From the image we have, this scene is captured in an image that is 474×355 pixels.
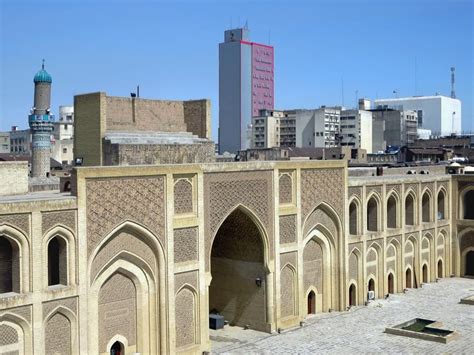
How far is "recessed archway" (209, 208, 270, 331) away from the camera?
79.7 ft

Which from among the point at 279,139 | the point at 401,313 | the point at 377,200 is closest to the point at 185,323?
the point at 401,313

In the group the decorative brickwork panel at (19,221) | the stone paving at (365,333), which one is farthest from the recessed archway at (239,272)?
the decorative brickwork panel at (19,221)

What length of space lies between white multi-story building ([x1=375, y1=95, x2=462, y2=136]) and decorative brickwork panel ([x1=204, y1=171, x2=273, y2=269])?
11104 cm

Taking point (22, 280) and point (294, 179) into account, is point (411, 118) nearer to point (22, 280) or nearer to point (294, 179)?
point (294, 179)

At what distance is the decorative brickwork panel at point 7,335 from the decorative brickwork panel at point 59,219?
256 centimetres

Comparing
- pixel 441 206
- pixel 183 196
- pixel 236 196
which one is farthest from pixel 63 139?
pixel 183 196

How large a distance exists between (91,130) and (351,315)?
1238 cm

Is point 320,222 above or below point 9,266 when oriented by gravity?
above

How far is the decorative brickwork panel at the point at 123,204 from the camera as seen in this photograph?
59.9ft

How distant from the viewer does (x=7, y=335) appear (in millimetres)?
16641

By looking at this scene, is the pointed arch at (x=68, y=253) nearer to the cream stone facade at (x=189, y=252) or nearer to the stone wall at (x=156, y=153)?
the cream stone facade at (x=189, y=252)

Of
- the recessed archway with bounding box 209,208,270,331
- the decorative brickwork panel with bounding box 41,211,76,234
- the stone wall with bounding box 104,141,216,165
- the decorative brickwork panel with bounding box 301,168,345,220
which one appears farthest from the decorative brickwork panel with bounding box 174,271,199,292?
the decorative brickwork panel with bounding box 301,168,345,220

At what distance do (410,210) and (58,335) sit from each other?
19978 millimetres

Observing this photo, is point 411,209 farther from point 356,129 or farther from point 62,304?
point 356,129
